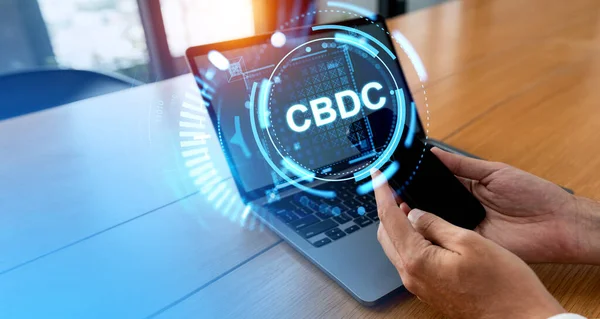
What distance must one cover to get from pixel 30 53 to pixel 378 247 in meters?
1.88

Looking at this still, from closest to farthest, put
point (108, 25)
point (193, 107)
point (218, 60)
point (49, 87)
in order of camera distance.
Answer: point (218, 60) → point (193, 107) → point (49, 87) → point (108, 25)

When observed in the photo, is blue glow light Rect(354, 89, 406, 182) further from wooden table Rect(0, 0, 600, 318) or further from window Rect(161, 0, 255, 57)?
window Rect(161, 0, 255, 57)

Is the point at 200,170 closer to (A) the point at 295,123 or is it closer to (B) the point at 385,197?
(A) the point at 295,123

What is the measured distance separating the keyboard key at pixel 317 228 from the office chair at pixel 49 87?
0.65 metres

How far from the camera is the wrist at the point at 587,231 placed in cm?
46

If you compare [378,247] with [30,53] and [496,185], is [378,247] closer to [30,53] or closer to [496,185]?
[496,185]

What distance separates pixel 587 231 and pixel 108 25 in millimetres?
1716

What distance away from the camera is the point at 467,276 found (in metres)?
0.38

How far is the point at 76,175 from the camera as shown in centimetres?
68

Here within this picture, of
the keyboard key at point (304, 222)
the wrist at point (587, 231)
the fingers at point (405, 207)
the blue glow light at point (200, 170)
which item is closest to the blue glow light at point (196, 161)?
the blue glow light at point (200, 170)

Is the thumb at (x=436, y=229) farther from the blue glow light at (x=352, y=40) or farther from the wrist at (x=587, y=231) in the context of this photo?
the blue glow light at (x=352, y=40)

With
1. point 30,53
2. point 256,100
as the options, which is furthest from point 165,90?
point 30,53

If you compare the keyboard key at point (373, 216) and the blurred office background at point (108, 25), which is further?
the blurred office background at point (108, 25)

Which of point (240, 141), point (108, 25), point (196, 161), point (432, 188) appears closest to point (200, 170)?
point (196, 161)
